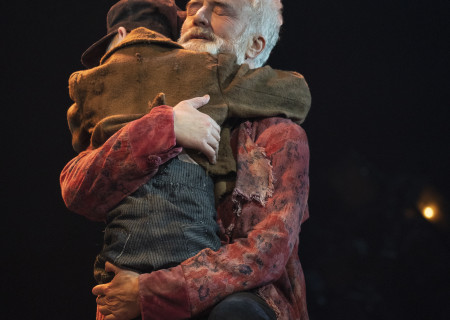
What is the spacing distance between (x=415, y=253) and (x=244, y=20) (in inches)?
50.9

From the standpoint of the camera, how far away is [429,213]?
2.42 m

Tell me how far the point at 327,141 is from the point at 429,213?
1.83 feet

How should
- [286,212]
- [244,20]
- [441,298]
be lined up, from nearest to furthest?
[286,212]
[244,20]
[441,298]

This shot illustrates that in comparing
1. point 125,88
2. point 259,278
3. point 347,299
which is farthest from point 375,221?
point 125,88

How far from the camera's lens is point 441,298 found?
7.43ft

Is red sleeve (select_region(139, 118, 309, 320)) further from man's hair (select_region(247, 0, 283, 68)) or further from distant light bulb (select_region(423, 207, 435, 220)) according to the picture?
distant light bulb (select_region(423, 207, 435, 220))

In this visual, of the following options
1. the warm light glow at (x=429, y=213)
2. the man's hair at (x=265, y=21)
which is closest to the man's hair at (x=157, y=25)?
the man's hair at (x=265, y=21)

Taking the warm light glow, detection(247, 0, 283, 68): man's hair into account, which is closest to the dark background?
the warm light glow

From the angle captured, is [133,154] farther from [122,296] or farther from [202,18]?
[202,18]

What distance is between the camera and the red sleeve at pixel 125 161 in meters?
1.32

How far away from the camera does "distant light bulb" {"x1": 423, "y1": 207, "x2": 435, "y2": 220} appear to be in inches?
95.0

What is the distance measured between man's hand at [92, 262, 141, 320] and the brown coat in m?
0.35

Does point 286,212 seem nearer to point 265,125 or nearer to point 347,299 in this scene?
point 265,125

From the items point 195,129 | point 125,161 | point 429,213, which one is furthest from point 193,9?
point 429,213
